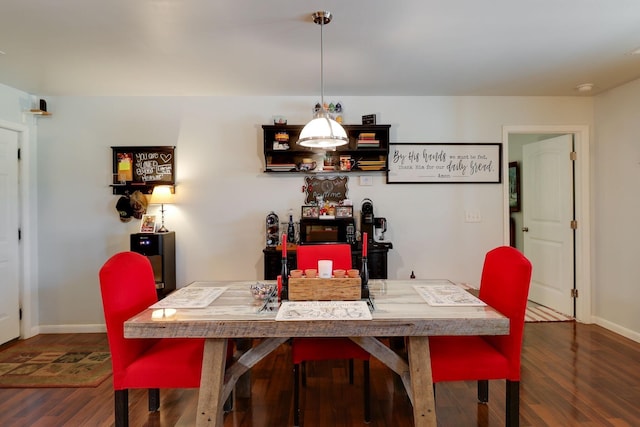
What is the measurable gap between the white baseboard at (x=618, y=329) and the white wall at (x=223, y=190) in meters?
1.25

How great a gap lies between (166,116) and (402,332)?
317 centimetres

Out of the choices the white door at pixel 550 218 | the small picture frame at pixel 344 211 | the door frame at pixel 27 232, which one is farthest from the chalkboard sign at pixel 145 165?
the white door at pixel 550 218

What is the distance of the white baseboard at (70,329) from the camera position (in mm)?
3533

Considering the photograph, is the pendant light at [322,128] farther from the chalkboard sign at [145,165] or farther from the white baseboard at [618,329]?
the white baseboard at [618,329]

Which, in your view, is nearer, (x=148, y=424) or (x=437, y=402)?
(x=148, y=424)

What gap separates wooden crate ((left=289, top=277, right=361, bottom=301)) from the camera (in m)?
1.77

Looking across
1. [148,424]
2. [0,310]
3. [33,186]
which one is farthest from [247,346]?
[33,186]

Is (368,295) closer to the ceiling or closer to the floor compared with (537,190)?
closer to the floor

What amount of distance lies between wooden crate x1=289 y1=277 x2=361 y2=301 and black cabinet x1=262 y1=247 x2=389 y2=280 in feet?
4.67

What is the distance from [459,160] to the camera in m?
3.65

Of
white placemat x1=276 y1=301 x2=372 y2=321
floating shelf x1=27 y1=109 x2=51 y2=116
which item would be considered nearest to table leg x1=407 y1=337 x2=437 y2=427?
white placemat x1=276 y1=301 x2=372 y2=321

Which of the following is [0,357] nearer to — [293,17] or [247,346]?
[247,346]

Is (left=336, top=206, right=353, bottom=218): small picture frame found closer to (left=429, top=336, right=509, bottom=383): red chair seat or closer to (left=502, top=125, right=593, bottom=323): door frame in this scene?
(left=502, top=125, right=593, bottom=323): door frame

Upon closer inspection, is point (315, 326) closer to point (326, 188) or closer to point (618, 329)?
point (326, 188)
